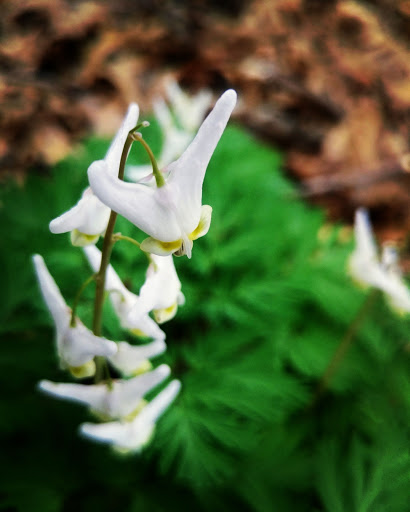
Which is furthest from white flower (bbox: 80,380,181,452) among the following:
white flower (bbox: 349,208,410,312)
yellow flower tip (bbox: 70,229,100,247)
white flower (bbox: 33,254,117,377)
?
white flower (bbox: 349,208,410,312)

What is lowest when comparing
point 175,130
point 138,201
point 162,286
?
point 175,130

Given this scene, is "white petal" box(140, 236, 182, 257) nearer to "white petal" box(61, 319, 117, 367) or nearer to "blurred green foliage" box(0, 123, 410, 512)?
"white petal" box(61, 319, 117, 367)

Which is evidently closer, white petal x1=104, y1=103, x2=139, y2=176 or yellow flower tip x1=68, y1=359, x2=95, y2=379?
white petal x1=104, y1=103, x2=139, y2=176

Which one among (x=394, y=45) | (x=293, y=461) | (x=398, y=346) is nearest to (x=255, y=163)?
(x=398, y=346)

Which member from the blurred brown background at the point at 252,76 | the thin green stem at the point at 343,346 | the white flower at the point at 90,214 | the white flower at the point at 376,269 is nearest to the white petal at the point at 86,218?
the white flower at the point at 90,214

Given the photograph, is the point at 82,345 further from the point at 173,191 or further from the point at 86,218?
the point at 173,191

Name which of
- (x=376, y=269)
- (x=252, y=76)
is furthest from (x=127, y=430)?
(x=252, y=76)
